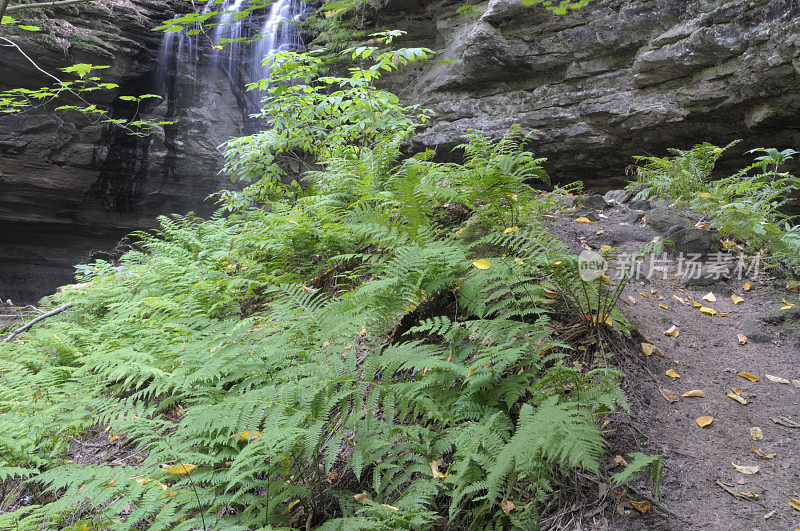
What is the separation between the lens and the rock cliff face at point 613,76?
19.6ft

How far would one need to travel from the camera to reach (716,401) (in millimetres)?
2303

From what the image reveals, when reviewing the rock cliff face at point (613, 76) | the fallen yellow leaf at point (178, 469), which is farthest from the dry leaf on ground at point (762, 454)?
the rock cliff face at point (613, 76)

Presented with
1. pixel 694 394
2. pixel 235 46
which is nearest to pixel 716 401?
pixel 694 394

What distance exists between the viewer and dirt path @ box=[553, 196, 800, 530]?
171 cm

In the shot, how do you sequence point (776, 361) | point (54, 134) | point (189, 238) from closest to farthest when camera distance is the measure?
point (776, 361)
point (189, 238)
point (54, 134)

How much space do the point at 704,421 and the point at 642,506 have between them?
755 millimetres

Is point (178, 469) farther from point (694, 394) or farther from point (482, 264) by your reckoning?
point (694, 394)

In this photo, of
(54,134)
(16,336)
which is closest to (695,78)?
(16,336)

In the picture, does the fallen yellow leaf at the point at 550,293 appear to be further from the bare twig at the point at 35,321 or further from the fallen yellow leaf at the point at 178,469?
the bare twig at the point at 35,321

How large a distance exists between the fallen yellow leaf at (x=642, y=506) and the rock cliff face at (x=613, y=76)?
6.77 meters

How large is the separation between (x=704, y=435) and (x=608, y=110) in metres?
6.73

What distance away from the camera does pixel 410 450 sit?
208cm

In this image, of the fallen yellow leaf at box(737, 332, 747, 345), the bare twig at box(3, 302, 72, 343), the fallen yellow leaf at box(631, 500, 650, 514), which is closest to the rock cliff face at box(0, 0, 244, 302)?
the bare twig at box(3, 302, 72, 343)

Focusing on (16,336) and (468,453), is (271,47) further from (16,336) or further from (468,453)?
(468,453)
